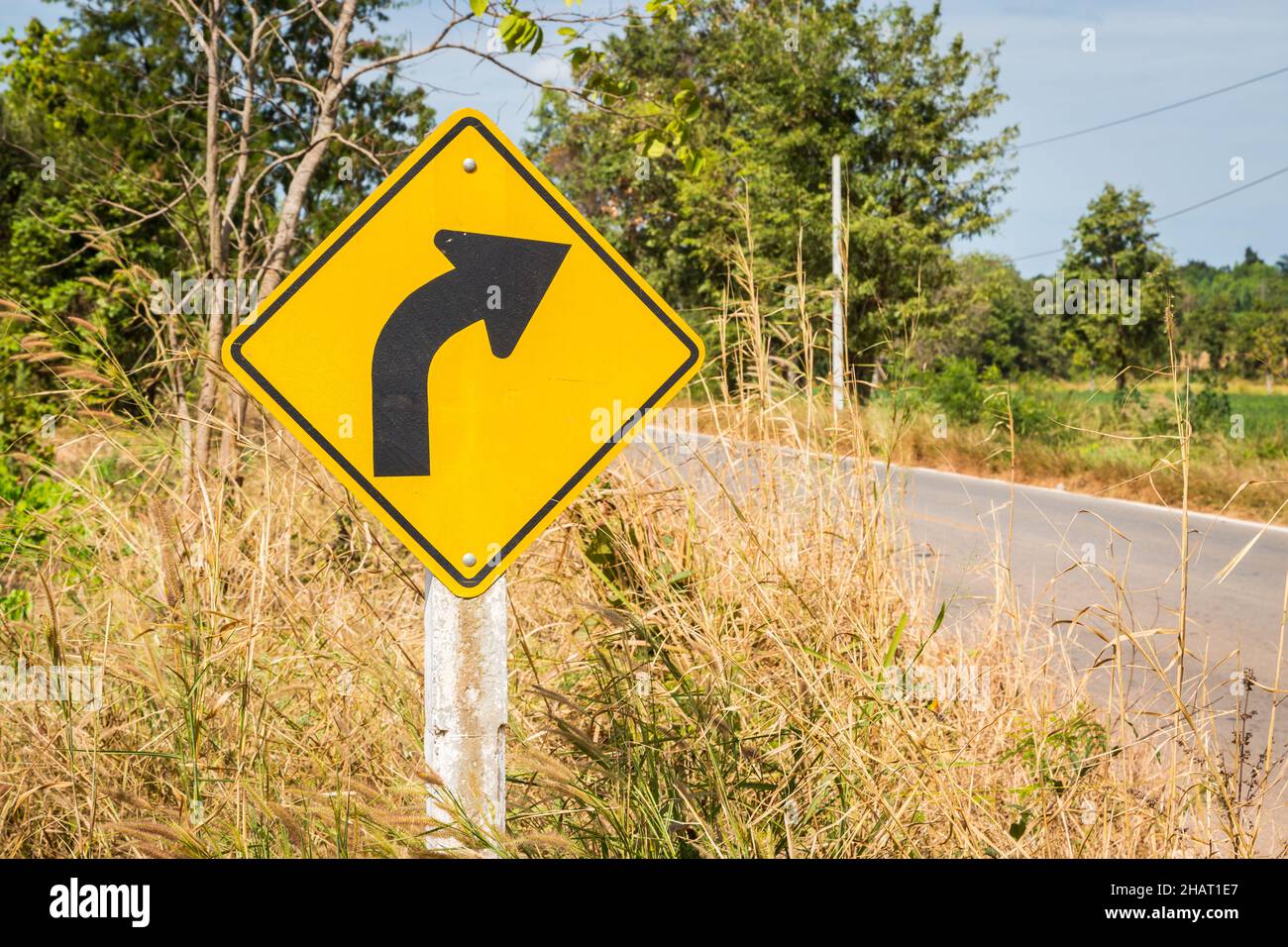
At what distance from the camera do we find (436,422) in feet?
6.40

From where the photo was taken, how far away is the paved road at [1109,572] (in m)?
3.54

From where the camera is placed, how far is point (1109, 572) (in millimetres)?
2488

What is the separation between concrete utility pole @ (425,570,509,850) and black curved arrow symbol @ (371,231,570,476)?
10.9 inches

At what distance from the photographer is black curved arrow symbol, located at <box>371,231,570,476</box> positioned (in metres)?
1.94

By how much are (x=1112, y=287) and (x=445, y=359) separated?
2443cm

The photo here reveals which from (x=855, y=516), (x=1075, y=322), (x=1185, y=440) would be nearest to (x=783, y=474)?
(x=855, y=516)

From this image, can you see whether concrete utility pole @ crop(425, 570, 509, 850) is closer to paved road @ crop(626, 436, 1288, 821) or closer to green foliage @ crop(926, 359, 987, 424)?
paved road @ crop(626, 436, 1288, 821)

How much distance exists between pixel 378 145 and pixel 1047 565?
5876 millimetres

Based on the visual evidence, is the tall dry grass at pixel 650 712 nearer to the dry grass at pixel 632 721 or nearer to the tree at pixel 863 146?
the dry grass at pixel 632 721

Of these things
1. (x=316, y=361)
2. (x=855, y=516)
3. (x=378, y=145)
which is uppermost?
(x=378, y=145)

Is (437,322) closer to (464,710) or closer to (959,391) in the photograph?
(464,710)

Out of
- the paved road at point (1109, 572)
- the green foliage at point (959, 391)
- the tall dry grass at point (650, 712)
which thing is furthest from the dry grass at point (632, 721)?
the green foliage at point (959, 391)

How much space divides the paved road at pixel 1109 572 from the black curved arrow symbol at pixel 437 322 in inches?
45.1
